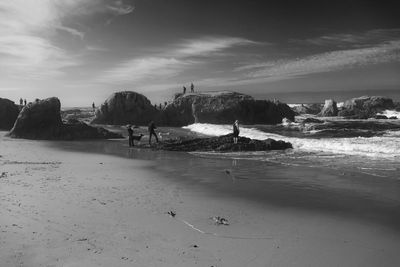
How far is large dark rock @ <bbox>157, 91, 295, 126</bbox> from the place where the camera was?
4466 centimetres

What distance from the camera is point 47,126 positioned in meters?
26.9

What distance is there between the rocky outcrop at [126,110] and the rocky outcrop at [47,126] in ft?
58.9

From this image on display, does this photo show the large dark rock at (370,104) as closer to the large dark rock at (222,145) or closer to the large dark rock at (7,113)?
the large dark rock at (222,145)

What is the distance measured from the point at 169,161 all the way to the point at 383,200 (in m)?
9.15

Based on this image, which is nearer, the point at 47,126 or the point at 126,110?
the point at 47,126

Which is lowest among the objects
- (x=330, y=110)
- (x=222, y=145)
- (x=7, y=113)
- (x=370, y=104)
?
(x=222, y=145)

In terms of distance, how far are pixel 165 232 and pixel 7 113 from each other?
35.8m

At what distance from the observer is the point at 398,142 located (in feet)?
63.4

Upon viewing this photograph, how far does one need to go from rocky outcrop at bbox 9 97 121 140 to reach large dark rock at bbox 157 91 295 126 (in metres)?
19.4

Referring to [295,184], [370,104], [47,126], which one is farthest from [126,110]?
[370,104]

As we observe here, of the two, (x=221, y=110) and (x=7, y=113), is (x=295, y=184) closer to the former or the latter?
(x=7, y=113)

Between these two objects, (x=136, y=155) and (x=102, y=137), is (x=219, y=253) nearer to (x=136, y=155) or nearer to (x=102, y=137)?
(x=136, y=155)

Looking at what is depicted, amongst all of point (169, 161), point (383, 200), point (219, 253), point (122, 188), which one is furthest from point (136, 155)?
point (219, 253)

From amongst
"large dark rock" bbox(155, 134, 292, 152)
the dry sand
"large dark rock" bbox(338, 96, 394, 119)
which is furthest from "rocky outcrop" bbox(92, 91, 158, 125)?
"large dark rock" bbox(338, 96, 394, 119)
